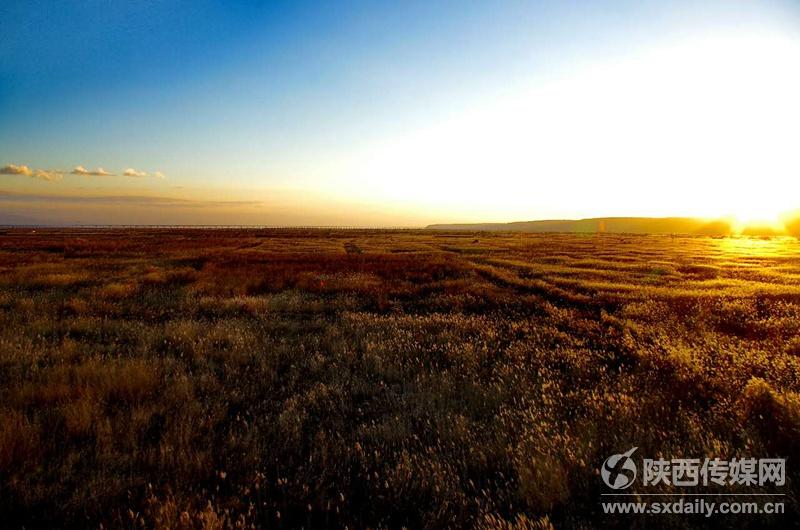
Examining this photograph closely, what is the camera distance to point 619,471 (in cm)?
345

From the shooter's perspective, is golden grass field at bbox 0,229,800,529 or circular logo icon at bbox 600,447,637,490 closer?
golden grass field at bbox 0,229,800,529

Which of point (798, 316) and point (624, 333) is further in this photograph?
point (798, 316)

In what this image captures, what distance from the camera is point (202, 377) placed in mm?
5652

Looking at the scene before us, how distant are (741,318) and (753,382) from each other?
21.0ft

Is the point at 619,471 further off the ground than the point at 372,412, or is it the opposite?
the point at 619,471

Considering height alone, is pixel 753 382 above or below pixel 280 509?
above

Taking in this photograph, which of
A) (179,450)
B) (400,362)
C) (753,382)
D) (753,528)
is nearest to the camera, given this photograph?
(753,528)

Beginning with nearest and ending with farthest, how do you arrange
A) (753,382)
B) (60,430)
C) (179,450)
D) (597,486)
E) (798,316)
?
(597,486)
(179,450)
(60,430)
(753,382)
(798,316)

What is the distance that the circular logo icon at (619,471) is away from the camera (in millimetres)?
3291

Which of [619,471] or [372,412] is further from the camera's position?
[372,412]

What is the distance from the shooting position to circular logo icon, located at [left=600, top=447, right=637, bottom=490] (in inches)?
130

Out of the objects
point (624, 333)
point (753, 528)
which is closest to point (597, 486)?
point (753, 528)

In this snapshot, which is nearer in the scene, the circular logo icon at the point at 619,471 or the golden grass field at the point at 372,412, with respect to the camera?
the golden grass field at the point at 372,412

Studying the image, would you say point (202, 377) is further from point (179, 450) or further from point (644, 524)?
point (644, 524)
